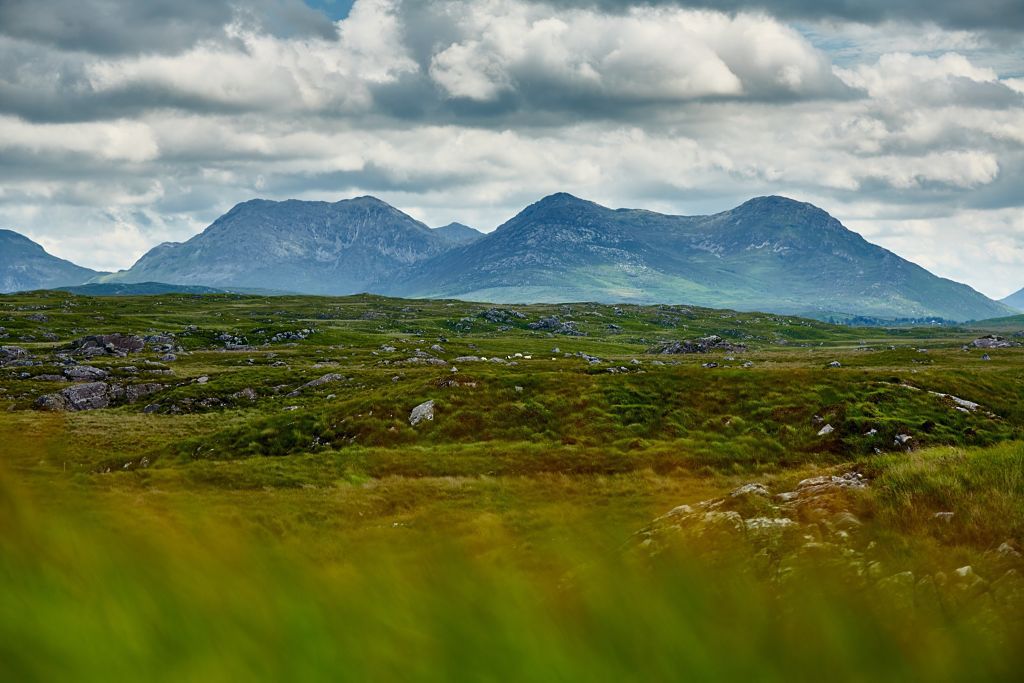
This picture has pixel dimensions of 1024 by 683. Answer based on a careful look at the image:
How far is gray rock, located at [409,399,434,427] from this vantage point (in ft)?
144

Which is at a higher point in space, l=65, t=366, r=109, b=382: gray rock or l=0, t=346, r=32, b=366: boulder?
l=0, t=346, r=32, b=366: boulder

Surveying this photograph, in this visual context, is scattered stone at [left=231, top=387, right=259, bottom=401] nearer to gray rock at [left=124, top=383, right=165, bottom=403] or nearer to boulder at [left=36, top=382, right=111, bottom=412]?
gray rock at [left=124, top=383, right=165, bottom=403]

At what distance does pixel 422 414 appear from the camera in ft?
145

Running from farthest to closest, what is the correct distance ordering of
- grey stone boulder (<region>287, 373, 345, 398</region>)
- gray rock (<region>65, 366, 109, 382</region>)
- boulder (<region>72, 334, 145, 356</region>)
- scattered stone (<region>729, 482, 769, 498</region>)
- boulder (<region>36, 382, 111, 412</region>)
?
boulder (<region>72, 334, 145, 356</region>) < gray rock (<region>65, 366, 109, 382</region>) < grey stone boulder (<region>287, 373, 345, 398</region>) < boulder (<region>36, 382, 111, 412</region>) < scattered stone (<region>729, 482, 769, 498</region>)

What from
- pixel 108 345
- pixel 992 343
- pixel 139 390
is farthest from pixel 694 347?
pixel 108 345

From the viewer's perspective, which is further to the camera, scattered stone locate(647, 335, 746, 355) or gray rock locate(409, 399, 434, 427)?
scattered stone locate(647, 335, 746, 355)

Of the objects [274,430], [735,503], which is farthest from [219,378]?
[735,503]

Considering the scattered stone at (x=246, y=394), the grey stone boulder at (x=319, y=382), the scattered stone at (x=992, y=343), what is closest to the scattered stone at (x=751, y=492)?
the scattered stone at (x=246, y=394)

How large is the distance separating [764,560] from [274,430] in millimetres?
44683

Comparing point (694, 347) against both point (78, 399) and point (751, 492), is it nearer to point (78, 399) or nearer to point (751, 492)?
point (78, 399)

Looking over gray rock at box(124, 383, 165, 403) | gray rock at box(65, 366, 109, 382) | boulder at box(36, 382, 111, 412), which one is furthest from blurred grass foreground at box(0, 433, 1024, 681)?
gray rock at box(65, 366, 109, 382)

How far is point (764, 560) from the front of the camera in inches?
183

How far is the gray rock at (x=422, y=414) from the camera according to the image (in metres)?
43.8

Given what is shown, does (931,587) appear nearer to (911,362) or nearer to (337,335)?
(911,362)
